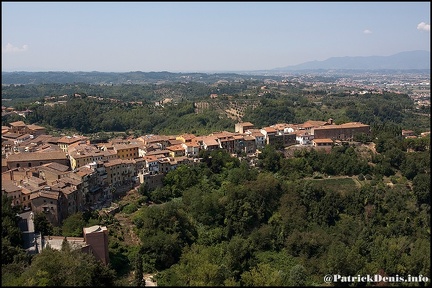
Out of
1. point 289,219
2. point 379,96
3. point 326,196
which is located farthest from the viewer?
point 379,96

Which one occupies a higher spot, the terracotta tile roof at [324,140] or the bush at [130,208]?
the terracotta tile roof at [324,140]

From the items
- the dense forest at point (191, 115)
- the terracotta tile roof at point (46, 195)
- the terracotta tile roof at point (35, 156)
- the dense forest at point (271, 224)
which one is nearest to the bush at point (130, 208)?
the dense forest at point (271, 224)

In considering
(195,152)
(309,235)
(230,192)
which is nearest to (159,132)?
(195,152)

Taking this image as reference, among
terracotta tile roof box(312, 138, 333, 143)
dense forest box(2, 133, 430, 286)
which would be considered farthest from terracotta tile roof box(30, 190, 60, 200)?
terracotta tile roof box(312, 138, 333, 143)

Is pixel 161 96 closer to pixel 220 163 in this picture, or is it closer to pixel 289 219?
pixel 220 163

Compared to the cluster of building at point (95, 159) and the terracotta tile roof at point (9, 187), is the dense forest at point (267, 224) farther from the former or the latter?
the terracotta tile roof at point (9, 187)

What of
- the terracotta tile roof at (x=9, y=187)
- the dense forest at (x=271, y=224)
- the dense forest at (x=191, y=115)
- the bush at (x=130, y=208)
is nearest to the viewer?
the dense forest at (x=271, y=224)

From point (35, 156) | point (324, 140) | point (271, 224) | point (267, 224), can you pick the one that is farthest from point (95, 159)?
point (324, 140)
